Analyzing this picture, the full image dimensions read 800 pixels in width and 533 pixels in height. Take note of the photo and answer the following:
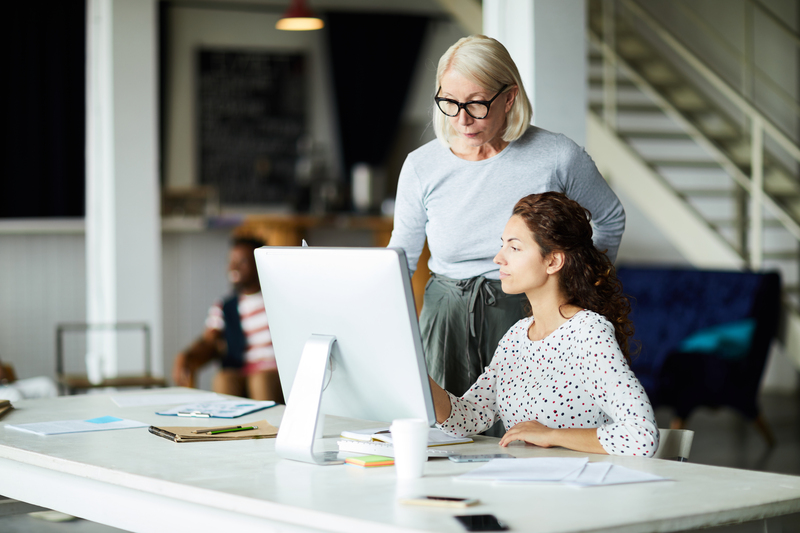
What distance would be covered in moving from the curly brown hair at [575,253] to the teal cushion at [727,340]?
129 inches

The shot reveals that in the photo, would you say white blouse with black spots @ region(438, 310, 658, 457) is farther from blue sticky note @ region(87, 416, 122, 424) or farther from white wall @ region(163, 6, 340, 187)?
white wall @ region(163, 6, 340, 187)

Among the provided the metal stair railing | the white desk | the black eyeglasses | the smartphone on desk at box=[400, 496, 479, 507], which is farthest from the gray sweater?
the metal stair railing

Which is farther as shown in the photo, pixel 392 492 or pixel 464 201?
pixel 464 201

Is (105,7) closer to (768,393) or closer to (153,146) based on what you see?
(153,146)

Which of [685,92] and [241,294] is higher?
[685,92]

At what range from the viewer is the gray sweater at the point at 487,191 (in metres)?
2.14

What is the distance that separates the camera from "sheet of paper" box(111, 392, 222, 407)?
224 centimetres

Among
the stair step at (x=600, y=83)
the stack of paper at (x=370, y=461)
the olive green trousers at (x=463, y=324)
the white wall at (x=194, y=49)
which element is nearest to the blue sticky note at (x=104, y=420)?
the stack of paper at (x=370, y=461)

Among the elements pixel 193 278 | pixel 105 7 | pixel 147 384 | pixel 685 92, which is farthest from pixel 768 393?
pixel 105 7

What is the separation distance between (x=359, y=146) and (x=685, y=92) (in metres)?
2.33

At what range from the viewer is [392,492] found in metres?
1.33

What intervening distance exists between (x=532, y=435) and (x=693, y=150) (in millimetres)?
6311

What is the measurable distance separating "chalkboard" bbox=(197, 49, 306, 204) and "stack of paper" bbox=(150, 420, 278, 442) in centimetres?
492

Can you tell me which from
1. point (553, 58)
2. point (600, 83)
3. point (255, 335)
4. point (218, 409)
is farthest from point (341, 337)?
point (600, 83)
